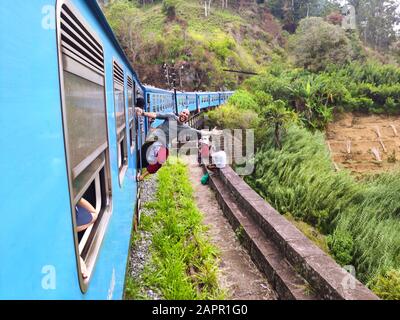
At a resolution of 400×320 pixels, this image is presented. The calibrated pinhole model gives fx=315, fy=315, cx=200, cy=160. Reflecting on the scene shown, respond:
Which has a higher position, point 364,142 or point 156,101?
point 156,101

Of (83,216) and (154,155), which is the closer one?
(83,216)

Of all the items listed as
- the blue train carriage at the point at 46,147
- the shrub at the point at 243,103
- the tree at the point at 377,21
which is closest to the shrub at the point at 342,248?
the blue train carriage at the point at 46,147

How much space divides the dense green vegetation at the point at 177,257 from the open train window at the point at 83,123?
159 cm

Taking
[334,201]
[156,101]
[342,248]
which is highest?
[156,101]

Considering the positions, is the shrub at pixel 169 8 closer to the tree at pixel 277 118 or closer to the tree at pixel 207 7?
the tree at pixel 207 7

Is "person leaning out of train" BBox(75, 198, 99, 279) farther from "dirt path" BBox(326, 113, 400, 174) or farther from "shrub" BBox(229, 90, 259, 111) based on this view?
"dirt path" BBox(326, 113, 400, 174)

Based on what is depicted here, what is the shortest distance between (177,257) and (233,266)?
2.47 feet

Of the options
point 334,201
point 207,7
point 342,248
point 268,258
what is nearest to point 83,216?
point 268,258

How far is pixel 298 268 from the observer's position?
3.48 meters

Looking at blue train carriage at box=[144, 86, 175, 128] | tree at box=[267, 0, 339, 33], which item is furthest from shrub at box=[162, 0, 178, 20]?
blue train carriage at box=[144, 86, 175, 128]

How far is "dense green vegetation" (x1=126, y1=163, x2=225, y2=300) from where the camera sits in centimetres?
338

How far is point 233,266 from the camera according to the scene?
4.11m

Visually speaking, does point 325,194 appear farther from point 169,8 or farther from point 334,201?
point 169,8

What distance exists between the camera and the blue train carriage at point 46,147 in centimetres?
73
